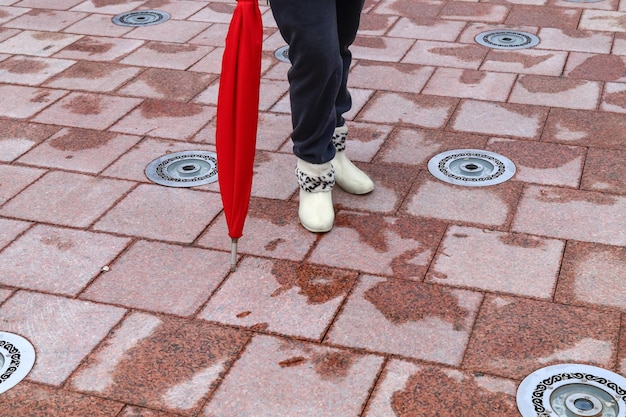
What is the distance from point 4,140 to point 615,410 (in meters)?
3.26

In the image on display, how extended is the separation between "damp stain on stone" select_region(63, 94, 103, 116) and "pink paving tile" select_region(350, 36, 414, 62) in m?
1.59

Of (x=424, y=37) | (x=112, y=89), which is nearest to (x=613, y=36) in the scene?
(x=424, y=37)

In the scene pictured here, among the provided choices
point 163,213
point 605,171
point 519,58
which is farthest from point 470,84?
point 163,213

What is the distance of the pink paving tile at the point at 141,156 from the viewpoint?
4.13 m

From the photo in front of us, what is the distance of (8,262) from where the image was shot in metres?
3.46

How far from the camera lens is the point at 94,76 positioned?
17.4ft

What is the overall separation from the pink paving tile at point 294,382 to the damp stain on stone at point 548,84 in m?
2.54

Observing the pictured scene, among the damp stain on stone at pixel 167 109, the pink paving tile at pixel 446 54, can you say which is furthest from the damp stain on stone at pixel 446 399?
the pink paving tile at pixel 446 54

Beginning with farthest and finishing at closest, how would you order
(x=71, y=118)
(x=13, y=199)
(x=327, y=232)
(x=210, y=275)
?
(x=71, y=118) < (x=13, y=199) < (x=327, y=232) < (x=210, y=275)

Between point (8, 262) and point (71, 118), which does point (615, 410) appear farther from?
point (71, 118)

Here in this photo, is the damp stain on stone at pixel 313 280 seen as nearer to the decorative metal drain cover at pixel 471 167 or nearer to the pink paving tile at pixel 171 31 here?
the decorative metal drain cover at pixel 471 167

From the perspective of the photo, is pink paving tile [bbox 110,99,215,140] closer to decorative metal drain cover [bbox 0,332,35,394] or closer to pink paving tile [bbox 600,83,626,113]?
decorative metal drain cover [bbox 0,332,35,394]

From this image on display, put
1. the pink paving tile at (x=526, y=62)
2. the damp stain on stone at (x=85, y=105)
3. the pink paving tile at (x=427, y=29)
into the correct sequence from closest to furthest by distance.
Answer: the damp stain on stone at (x=85, y=105)
the pink paving tile at (x=526, y=62)
the pink paving tile at (x=427, y=29)

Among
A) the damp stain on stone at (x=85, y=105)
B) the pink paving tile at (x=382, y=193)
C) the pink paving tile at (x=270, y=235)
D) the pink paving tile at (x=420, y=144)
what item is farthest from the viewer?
the damp stain on stone at (x=85, y=105)
